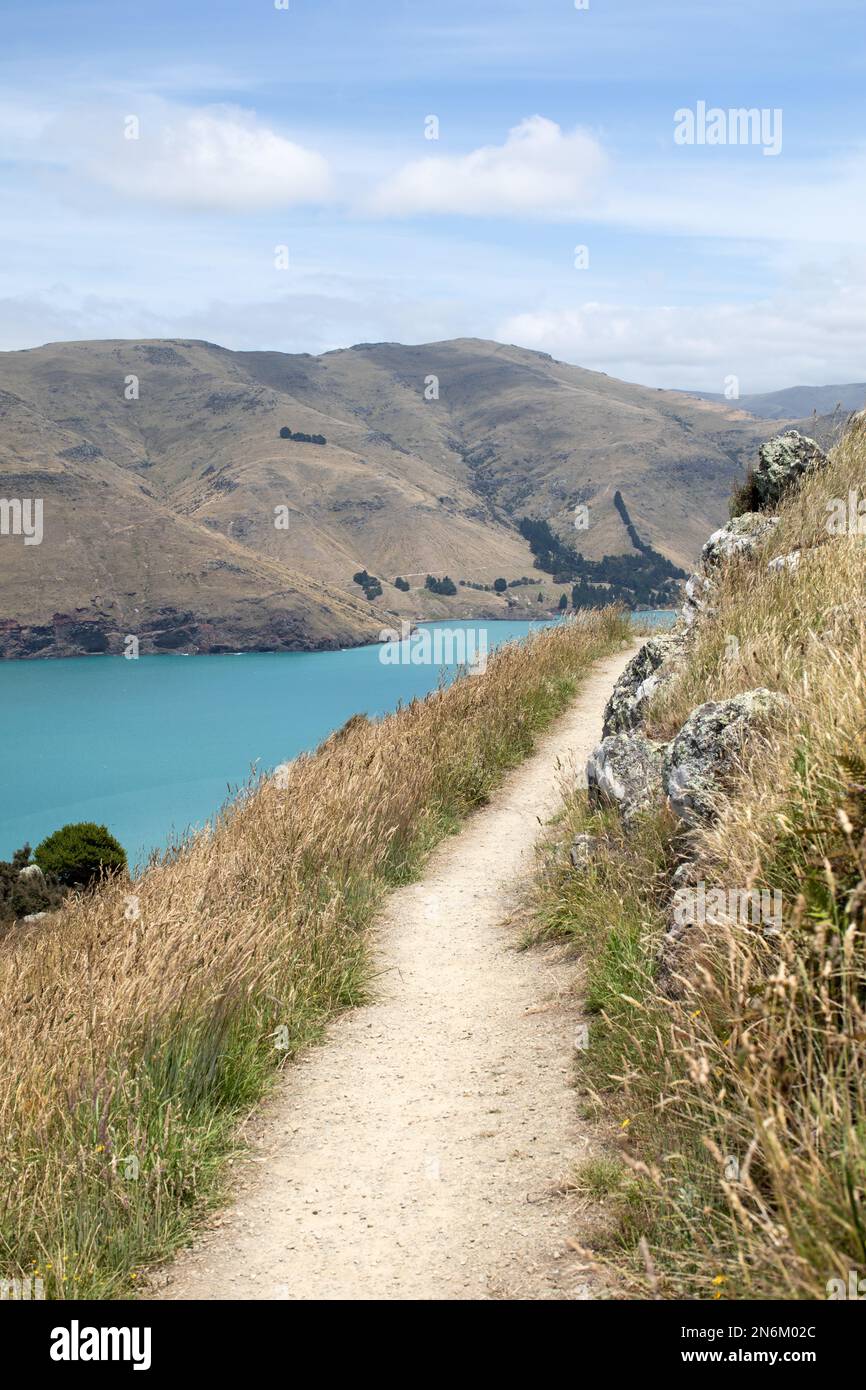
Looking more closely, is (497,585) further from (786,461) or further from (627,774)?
(627,774)

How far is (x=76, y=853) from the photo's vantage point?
25.1 metres

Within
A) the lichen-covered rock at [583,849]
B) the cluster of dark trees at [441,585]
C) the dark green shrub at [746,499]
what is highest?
the cluster of dark trees at [441,585]

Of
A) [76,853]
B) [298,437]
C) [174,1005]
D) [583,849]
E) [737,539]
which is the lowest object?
[76,853]

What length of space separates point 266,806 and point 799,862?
200 inches

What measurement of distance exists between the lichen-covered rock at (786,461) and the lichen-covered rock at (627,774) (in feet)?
14.3

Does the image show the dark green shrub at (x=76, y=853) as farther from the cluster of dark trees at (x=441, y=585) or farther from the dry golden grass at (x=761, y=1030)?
the cluster of dark trees at (x=441, y=585)

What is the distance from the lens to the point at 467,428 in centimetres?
19800

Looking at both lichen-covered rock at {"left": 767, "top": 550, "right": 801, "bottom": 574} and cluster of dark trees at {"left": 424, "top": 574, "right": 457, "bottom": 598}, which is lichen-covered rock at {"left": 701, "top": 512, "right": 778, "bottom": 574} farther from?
cluster of dark trees at {"left": 424, "top": 574, "right": 457, "bottom": 598}

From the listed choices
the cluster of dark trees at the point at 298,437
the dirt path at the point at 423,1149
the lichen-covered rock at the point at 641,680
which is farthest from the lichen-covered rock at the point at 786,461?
→ the cluster of dark trees at the point at 298,437

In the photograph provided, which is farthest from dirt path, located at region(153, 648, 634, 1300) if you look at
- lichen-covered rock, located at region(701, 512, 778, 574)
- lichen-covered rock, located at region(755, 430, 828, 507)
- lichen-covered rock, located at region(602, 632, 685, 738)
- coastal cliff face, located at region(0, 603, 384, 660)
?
coastal cliff face, located at region(0, 603, 384, 660)

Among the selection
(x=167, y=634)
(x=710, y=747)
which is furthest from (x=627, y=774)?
(x=167, y=634)

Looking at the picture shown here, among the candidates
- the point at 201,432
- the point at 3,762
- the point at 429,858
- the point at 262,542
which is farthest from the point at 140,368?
the point at 429,858

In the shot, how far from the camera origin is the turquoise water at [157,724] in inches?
2099

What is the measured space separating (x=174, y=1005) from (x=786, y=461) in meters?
8.15
